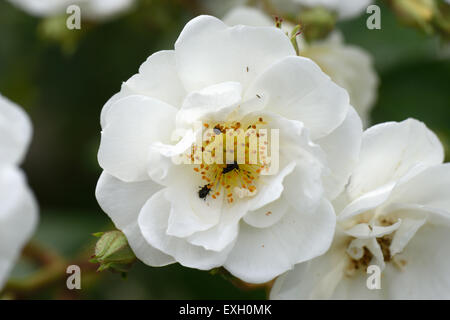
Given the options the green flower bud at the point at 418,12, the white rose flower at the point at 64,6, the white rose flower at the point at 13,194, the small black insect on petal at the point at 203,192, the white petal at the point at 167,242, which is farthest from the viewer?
the white rose flower at the point at 64,6

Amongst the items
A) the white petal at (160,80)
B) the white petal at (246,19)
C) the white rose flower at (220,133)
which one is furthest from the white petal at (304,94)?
the white petal at (246,19)

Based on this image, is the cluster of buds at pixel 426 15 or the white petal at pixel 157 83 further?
the cluster of buds at pixel 426 15

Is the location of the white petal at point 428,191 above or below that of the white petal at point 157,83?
below

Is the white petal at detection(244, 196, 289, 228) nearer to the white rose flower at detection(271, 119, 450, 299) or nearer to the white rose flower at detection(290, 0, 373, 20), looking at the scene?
the white rose flower at detection(271, 119, 450, 299)

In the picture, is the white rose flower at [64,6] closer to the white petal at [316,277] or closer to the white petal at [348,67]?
the white petal at [348,67]

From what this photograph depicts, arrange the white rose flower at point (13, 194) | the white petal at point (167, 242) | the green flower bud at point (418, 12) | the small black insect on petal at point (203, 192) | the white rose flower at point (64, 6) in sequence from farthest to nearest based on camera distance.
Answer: the white rose flower at point (64, 6)
the green flower bud at point (418, 12)
the small black insect on petal at point (203, 192)
the white petal at point (167, 242)
the white rose flower at point (13, 194)

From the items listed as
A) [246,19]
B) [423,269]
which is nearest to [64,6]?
[246,19]

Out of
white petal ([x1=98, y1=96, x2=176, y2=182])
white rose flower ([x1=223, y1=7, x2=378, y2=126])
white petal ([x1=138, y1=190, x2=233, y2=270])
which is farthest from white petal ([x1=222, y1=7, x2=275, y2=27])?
white petal ([x1=138, y1=190, x2=233, y2=270])
